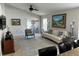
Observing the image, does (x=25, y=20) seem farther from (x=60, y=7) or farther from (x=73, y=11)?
(x=73, y=11)

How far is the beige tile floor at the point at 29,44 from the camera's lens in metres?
2.09

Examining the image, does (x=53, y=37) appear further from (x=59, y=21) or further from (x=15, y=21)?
(x=15, y=21)

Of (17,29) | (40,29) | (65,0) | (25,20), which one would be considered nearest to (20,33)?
(17,29)

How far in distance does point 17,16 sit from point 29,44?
0.70 metres

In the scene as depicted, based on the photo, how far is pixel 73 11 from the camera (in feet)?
6.31

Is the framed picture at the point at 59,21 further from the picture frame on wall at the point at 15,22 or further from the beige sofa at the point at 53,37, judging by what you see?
the picture frame on wall at the point at 15,22

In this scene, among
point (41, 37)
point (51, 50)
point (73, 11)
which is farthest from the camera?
point (41, 37)


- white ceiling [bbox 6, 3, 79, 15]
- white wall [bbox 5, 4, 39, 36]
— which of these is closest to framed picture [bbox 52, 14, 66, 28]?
white ceiling [bbox 6, 3, 79, 15]

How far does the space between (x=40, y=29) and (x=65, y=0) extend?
808mm

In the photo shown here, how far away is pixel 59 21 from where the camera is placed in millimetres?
2160

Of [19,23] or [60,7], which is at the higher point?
[60,7]

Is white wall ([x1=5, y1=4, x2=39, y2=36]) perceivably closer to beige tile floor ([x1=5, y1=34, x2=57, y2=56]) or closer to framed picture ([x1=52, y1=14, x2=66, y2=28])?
beige tile floor ([x1=5, y1=34, x2=57, y2=56])

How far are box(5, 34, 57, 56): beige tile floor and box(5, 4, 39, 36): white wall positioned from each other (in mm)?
164

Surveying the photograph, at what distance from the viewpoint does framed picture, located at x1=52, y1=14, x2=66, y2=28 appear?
206 centimetres
